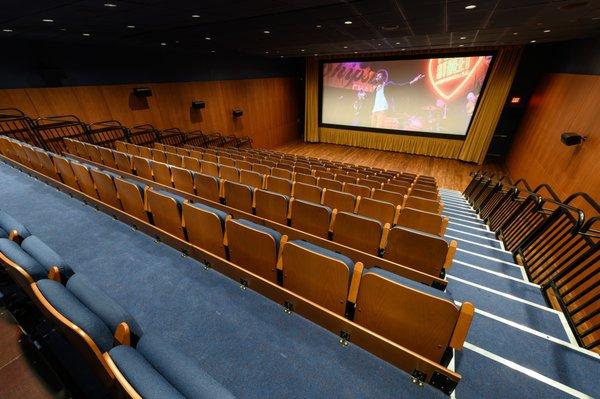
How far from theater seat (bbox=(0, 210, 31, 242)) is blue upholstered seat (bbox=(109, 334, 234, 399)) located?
147 cm

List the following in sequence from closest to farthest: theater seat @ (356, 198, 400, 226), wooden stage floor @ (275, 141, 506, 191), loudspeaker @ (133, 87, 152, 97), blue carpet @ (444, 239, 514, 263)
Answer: theater seat @ (356, 198, 400, 226), blue carpet @ (444, 239, 514, 263), loudspeaker @ (133, 87, 152, 97), wooden stage floor @ (275, 141, 506, 191)

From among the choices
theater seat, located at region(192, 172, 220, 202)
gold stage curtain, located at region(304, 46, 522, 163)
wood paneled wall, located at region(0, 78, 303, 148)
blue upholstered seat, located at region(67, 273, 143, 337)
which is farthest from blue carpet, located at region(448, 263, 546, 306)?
gold stage curtain, located at region(304, 46, 522, 163)

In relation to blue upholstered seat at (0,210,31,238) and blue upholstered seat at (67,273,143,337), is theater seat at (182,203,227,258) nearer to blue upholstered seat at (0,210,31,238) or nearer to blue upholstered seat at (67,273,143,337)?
blue upholstered seat at (67,273,143,337)

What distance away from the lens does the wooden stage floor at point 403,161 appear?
872 centimetres

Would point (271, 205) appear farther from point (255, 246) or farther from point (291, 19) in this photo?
point (291, 19)

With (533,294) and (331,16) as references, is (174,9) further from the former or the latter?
(533,294)

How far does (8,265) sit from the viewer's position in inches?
51.3

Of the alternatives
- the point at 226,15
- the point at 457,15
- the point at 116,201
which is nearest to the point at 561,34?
the point at 457,15

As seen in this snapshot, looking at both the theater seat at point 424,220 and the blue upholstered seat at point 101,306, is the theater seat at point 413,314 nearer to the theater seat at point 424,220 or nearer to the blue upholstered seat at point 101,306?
the blue upholstered seat at point 101,306

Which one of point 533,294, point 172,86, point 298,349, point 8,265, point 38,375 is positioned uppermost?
point 172,86

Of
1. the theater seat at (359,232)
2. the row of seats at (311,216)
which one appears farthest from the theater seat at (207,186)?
the theater seat at (359,232)

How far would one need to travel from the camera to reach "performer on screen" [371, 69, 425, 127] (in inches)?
394

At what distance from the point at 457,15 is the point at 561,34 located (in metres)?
3.39

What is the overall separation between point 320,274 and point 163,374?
0.96 m
